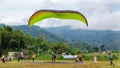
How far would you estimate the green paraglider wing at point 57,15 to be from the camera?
23031 millimetres

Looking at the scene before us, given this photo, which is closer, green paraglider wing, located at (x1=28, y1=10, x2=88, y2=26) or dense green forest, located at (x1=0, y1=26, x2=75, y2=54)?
green paraglider wing, located at (x1=28, y1=10, x2=88, y2=26)

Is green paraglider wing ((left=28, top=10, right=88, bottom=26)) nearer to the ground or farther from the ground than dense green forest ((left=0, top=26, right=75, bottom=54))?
nearer to the ground

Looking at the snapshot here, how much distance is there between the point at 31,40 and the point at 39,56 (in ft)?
106

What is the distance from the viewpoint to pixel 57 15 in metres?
24.8

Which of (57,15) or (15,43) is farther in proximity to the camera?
(15,43)

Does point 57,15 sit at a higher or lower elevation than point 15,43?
lower

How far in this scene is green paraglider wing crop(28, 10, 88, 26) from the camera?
907 inches

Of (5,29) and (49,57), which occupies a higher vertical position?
(5,29)

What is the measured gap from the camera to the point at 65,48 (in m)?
99.2

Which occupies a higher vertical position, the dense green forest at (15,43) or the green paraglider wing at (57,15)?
the dense green forest at (15,43)

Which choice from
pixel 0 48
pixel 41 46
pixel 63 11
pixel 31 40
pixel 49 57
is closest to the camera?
pixel 63 11

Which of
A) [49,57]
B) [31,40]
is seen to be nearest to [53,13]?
[49,57]

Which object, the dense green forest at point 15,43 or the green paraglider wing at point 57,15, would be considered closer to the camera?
the green paraglider wing at point 57,15

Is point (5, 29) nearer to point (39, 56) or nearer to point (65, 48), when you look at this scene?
point (65, 48)
